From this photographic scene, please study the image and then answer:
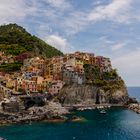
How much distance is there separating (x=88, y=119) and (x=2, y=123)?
2117cm

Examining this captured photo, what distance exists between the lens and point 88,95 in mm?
117562

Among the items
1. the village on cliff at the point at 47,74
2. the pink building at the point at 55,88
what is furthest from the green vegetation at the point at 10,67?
the pink building at the point at 55,88

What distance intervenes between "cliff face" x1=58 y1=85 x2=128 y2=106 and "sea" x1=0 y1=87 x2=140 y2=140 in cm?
2058

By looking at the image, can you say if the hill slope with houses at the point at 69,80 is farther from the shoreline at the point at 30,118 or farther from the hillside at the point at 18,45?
the shoreline at the point at 30,118

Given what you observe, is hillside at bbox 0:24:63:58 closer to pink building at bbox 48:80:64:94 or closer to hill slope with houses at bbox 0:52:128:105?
hill slope with houses at bbox 0:52:128:105

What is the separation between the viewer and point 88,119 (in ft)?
292

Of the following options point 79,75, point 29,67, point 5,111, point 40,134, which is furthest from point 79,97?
point 40,134

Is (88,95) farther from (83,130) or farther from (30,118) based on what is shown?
(83,130)

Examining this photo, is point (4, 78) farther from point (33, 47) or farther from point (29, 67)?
point (33, 47)

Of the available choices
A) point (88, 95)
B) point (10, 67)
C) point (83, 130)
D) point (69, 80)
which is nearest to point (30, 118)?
point (83, 130)

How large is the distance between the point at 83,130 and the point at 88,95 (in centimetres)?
4338

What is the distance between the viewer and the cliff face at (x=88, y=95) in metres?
113

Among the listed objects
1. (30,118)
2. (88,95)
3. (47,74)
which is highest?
(47,74)

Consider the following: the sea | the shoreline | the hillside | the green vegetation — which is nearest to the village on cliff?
the green vegetation
